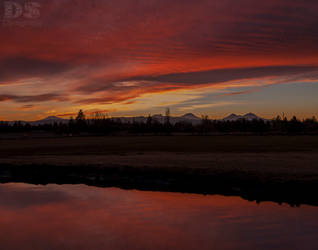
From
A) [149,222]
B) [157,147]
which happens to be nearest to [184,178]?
[149,222]

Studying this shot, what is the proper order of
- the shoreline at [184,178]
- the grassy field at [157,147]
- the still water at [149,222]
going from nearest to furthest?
the still water at [149,222]
the shoreline at [184,178]
the grassy field at [157,147]

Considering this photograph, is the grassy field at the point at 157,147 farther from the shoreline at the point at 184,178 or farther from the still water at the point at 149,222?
the still water at the point at 149,222

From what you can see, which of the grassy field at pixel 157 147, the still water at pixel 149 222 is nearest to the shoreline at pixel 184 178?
the still water at pixel 149 222

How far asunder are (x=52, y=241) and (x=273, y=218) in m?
9.72

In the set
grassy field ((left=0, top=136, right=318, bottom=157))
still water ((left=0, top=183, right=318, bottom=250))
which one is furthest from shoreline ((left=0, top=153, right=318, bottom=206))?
grassy field ((left=0, top=136, right=318, bottom=157))

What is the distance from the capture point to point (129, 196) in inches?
763

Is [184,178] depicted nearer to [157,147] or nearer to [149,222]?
[149,222]

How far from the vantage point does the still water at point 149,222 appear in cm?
1167

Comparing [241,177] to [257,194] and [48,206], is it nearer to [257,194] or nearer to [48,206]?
[257,194]

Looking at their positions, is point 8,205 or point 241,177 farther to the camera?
point 241,177

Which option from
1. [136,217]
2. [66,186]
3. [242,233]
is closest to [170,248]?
[242,233]

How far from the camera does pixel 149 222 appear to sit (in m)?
14.2

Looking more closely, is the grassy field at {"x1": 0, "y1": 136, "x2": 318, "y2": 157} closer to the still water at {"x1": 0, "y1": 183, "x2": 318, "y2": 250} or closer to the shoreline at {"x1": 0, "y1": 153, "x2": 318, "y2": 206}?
the shoreline at {"x1": 0, "y1": 153, "x2": 318, "y2": 206}

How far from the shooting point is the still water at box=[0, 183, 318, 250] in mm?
11672
